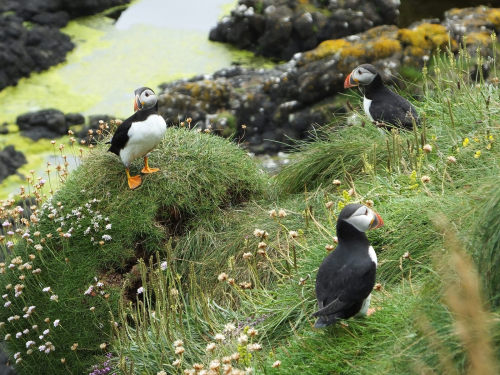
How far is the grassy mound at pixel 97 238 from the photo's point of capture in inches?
180

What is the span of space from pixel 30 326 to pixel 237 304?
4.95ft

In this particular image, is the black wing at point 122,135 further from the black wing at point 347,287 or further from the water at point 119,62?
the water at point 119,62

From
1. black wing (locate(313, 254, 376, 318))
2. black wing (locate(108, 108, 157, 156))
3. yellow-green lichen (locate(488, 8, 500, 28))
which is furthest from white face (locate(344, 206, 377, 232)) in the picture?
yellow-green lichen (locate(488, 8, 500, 28))

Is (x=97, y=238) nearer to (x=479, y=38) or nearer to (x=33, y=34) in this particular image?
(x=479, y=38)

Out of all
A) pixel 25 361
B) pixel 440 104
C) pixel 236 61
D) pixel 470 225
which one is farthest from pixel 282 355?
pixel 236 61

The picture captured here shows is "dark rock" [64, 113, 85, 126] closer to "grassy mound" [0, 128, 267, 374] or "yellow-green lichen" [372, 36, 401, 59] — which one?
"grassy mound" [0, 128, 267, 374]

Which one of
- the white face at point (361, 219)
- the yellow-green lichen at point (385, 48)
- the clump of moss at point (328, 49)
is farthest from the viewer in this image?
the clump of moss at point (328, 49)

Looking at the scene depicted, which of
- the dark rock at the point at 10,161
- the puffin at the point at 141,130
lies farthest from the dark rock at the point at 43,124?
the puffin at the point at 141,130

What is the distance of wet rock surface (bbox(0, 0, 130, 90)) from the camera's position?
920 cm

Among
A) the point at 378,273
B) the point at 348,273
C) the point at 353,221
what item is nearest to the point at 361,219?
the point at 353,221

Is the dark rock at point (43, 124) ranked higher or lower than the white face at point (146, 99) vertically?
lower

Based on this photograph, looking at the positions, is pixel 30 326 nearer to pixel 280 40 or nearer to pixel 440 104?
pixel 440 104

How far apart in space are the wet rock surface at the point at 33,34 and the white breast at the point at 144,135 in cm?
511

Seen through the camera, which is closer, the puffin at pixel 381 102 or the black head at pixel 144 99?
the black head at pixel 144 99
